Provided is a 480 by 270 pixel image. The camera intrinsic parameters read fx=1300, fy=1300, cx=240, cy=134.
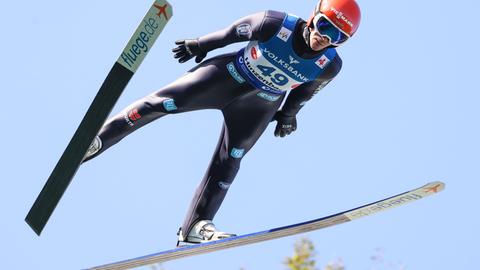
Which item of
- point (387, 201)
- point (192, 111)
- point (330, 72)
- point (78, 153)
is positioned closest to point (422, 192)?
point (387, 201)

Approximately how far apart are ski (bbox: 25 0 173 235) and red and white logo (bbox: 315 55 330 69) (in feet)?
5.53

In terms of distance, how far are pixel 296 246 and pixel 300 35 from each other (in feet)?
8.67

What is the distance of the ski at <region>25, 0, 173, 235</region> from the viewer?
37.9 feet

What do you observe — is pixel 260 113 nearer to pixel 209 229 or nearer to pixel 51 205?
pixel 209 229

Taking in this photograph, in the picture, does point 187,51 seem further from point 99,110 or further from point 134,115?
point 99,110

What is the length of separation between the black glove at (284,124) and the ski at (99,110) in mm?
2096

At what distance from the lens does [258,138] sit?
12.9 m

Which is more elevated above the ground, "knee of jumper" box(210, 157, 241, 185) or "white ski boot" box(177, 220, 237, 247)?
"knee of jumper" box(210, 157, 241, 185)

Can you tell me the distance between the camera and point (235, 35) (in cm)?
1242

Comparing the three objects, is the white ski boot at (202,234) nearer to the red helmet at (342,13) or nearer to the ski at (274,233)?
the ski at (274,233)

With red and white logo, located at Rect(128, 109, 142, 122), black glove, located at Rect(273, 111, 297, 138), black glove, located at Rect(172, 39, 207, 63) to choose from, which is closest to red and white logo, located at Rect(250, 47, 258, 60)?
black glove, located at Rect(172, 39, 207, 63)

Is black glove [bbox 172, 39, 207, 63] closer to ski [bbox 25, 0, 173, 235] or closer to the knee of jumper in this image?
the knee of jumper

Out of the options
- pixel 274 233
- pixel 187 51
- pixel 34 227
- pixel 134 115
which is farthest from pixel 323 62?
pixel 34 227

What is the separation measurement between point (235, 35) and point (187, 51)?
0.62m
